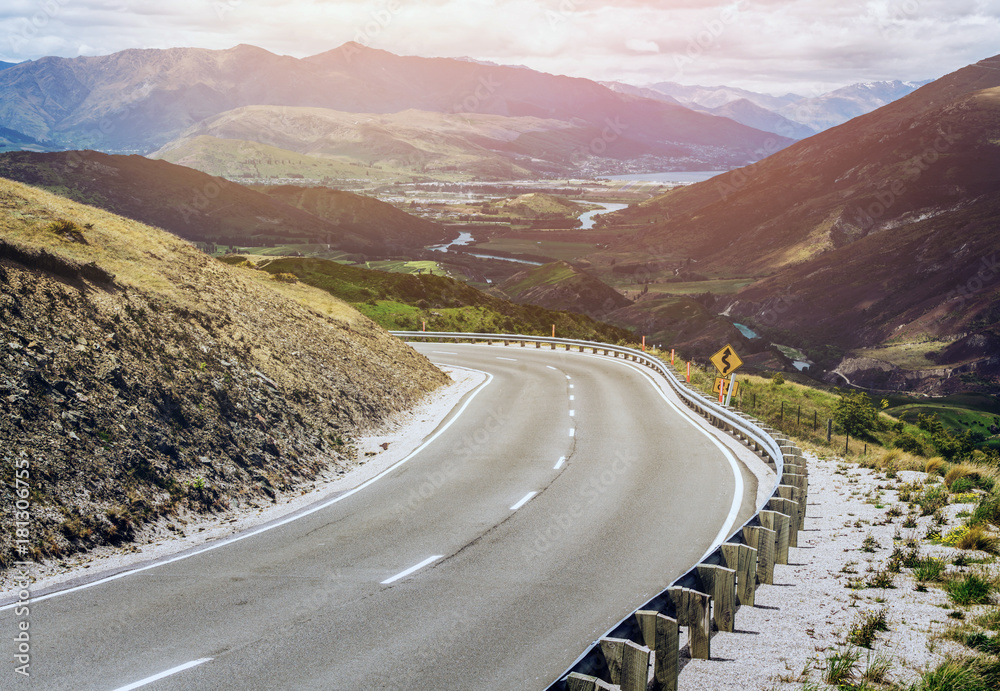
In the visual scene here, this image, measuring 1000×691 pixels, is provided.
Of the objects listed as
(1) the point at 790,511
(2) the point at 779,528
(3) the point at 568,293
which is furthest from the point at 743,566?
(3) the point at 568,293

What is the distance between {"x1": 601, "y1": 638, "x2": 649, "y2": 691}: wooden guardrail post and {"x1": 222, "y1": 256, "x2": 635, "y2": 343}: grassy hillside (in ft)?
153

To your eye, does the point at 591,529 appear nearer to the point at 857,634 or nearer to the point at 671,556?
the point at 671,556

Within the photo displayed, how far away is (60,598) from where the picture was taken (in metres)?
8.97

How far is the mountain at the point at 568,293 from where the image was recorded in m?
149

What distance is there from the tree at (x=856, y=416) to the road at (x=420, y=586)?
135ft

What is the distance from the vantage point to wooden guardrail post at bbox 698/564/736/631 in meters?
7.73

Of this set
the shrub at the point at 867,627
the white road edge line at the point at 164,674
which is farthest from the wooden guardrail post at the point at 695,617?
the white road edge line at the point at 164,674

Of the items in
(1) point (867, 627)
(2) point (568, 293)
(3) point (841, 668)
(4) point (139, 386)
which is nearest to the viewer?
(3) point (841, 668)

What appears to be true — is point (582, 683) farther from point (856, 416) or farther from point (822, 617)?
point (856, 416)

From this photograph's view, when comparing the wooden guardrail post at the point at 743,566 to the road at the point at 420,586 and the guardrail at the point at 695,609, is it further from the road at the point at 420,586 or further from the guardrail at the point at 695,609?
the road at the point at 420,586

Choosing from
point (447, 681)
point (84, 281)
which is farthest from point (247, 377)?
point (447, 681)

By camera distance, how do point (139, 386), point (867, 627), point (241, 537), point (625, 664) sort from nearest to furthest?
1. point (625, 664)
2. point (867, 627)
3. point (241, 537)
4. point (139, 386)

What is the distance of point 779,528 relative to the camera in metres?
9.87

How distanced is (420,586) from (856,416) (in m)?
53.1
